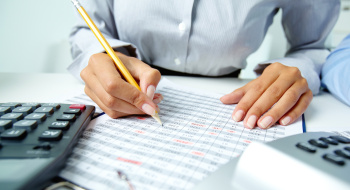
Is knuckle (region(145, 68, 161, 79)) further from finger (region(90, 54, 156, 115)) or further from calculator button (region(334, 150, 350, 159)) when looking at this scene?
calculator button (region(334, 150, 350, 159))

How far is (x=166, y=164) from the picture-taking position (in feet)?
0.63

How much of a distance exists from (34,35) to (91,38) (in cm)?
37

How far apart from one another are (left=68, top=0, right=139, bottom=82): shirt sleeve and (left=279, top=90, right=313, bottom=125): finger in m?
0.28

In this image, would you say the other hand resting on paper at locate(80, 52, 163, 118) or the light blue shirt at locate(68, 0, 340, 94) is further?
the light blue shirt at locate(68, 0, 340, 94)

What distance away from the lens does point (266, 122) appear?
274mm

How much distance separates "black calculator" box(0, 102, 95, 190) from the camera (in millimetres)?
154

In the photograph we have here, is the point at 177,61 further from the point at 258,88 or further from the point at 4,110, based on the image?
the point at 4,110

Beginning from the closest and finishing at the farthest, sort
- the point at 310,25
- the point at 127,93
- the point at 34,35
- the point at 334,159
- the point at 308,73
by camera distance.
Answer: the point at 334,159
the point at 127,93
the point at 308,73
the point at 310,25
the point at 34,35

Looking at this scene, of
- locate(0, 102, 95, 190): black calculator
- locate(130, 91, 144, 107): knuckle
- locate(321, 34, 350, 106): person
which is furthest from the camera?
locate(321, 34, 350, 106): person

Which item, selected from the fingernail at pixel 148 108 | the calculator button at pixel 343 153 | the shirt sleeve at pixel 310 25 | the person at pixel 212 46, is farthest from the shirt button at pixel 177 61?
the calculator button at pixel 343 153

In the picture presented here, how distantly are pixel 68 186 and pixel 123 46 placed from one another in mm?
321

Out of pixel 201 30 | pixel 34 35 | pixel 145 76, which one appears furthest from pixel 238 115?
pixel 34 35

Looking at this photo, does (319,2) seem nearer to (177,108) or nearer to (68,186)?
(177,108)

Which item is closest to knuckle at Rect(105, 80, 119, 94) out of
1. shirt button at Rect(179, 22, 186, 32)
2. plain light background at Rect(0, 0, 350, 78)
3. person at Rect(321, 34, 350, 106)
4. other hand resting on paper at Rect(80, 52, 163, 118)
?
other hand resting on paper at Rect(80, 52, 163, 118)
